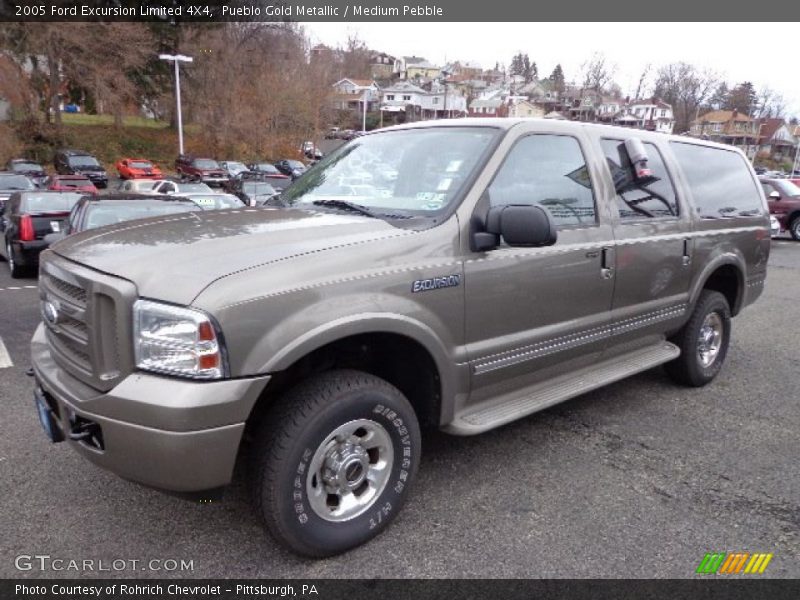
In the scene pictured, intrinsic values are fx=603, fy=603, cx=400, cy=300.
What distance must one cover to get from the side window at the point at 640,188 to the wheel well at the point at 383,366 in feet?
5.80

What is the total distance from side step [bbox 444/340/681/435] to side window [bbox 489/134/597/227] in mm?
957

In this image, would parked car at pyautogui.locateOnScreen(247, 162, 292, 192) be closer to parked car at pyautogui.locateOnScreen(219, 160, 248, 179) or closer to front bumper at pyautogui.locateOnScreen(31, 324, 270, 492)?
parked car at pyautogui.locateOnScreen(219, 160, 248, 179)

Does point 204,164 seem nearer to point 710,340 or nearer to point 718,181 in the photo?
point 718,181

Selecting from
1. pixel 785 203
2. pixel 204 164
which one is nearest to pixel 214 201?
pixel 785 203

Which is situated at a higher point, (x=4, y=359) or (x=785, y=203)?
(x=785, y=203)

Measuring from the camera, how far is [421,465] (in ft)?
11.5

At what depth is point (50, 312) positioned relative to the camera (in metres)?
2.79

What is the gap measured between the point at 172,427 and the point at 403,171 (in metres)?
1.89

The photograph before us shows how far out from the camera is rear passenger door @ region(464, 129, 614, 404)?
3.05m

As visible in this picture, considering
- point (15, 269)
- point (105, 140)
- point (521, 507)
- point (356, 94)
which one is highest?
point (356, 94)

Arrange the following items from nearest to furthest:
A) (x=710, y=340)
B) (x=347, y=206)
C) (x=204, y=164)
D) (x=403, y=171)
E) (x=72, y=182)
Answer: (x=347, y=206) → (x=403, y=171) → (x=710, y=340) → (x=72, y=182) → (x=204, y=164)

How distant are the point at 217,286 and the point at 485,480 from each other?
1.93 meters

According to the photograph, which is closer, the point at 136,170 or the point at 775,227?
the point at 775,227

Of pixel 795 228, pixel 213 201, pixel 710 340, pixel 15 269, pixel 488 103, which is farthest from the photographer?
pixel 488 103
